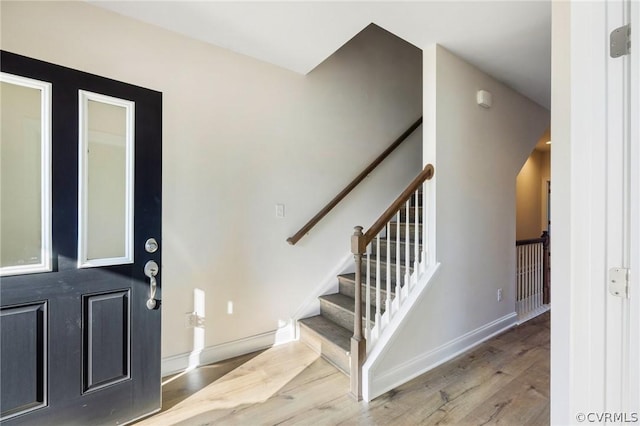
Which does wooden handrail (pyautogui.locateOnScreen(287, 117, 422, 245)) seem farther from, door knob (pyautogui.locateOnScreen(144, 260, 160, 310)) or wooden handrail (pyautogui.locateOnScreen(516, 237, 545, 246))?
wooden handrail (pyautogui.locateOnScreen(516, 237, 545, 246))

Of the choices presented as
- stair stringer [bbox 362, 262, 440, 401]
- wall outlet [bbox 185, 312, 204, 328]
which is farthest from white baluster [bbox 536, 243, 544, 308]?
wall outlet [bbox 185, 312, 204, 328]

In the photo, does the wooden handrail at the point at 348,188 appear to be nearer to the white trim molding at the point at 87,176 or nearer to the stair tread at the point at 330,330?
the stair tread at the point at 330,330

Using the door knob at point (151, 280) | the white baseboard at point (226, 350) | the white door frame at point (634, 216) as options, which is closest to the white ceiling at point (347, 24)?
the white door frame at point (634, 216)

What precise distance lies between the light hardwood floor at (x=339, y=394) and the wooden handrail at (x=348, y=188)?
98 centimetres

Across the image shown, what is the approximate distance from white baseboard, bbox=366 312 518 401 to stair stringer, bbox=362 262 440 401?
12 millimetres

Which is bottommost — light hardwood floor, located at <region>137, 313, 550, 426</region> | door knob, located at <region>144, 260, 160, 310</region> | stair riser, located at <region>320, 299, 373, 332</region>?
light hardwood floor, located at <region>137, 313, 550, 426</region>

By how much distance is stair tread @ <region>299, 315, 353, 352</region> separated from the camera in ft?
6.96

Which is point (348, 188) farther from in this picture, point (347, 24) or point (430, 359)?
point (430, 359)

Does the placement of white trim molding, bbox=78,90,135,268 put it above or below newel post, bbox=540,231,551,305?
above

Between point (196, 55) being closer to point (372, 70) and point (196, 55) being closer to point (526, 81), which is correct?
point (372, 70)

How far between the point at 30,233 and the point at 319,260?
1.98m

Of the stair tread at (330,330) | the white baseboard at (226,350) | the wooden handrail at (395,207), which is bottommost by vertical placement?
the white baseboard at (226,350)

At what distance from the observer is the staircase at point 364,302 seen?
1988 millimetres

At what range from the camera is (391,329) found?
189 centimetres
